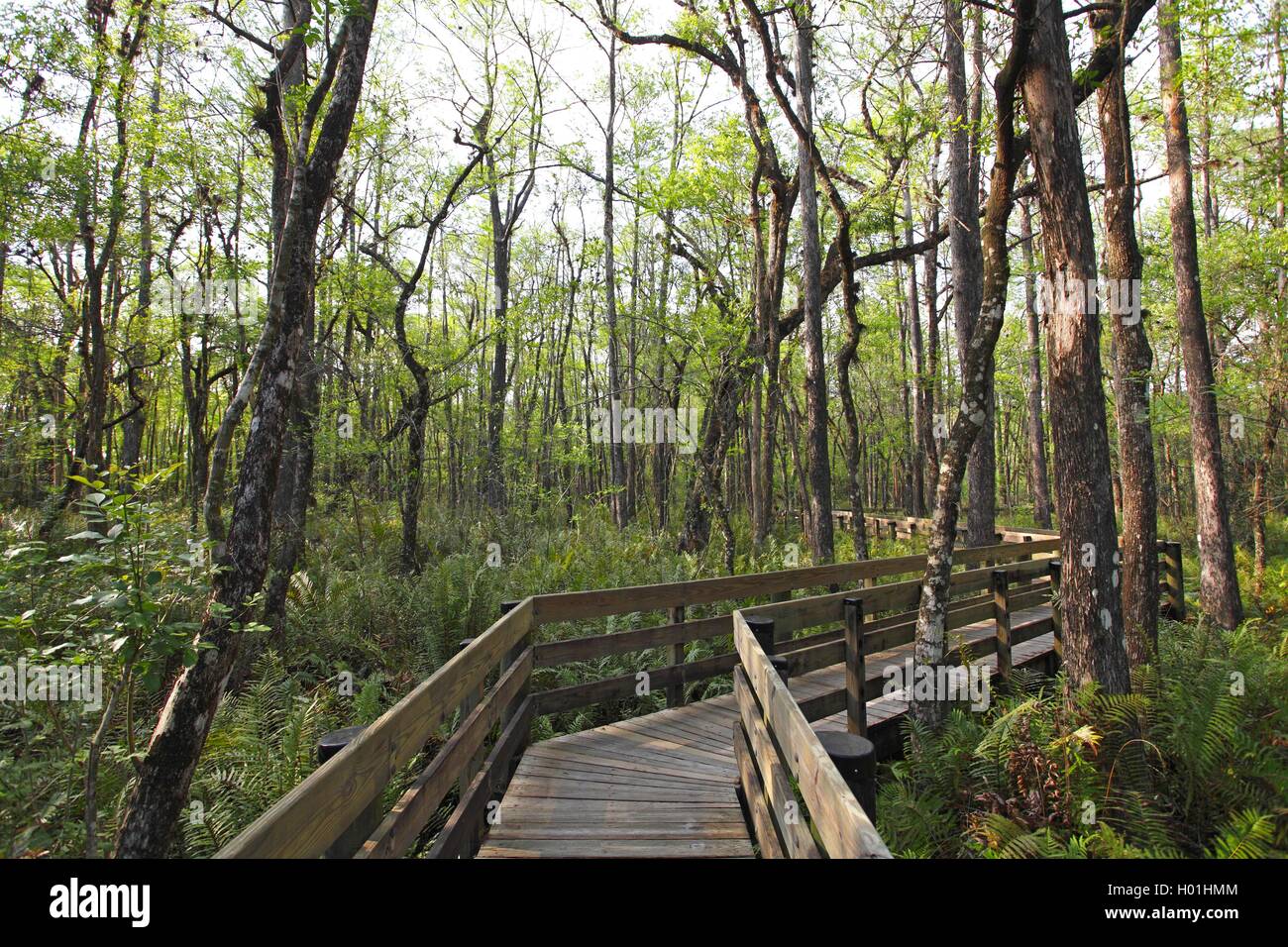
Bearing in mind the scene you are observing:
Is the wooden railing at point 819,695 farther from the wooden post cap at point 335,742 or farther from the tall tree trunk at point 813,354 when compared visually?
the tall tree trunk at point 813,354

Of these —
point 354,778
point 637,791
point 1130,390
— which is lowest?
point 637,791

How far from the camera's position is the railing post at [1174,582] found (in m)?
11.4

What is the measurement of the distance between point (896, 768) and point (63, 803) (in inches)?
246

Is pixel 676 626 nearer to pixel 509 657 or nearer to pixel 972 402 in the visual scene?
pixel 509 657

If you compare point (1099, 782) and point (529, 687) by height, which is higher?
point (529, 687)

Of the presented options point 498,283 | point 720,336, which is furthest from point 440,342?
point 720,336

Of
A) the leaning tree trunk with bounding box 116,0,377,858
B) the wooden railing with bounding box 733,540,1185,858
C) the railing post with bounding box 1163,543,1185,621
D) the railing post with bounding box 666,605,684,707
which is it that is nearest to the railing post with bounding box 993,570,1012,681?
the wooden railing with bounding box 733,540,1185,858

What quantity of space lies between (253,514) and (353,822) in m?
3.55

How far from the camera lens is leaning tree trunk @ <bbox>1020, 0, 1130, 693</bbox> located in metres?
5.60

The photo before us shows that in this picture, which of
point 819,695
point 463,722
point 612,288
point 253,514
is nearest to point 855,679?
point 819,695

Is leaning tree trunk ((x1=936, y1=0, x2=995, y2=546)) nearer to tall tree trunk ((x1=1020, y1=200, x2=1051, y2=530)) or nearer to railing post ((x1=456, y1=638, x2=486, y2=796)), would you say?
tall tree trunk ((x1=1020, y1=200, x2=1051, y2=530))

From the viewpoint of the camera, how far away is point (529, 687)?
224 inches

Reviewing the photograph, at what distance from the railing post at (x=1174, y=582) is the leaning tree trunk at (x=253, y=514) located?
13.7 meters
